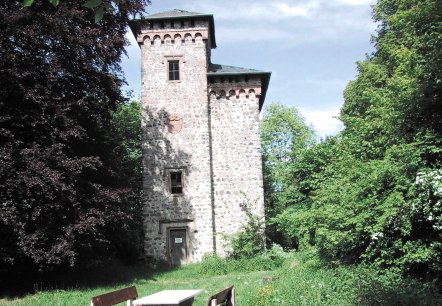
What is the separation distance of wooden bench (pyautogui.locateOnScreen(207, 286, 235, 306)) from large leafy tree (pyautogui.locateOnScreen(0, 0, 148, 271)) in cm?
636

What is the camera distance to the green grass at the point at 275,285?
22.0 feet

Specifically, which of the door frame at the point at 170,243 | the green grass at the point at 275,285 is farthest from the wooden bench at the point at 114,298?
the door frame at the point at 170,243

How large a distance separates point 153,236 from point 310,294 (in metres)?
12.5

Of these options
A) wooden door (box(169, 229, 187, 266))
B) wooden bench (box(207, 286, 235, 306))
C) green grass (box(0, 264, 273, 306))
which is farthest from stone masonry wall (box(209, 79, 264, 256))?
wooden bench (box(207, 286, 235, 306))

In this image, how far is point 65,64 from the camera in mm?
14031

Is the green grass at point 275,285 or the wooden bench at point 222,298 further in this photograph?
the green grass at point 275,285

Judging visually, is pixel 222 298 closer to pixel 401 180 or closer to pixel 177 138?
pixel 401 180

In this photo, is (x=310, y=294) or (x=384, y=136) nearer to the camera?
(x=310, y=294)

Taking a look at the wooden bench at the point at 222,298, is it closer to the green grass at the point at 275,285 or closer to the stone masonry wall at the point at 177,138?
the green grass at the point at 275,285

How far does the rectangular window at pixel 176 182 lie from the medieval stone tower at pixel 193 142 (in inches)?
0.7

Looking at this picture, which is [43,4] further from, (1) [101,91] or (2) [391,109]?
(2) [391,109]

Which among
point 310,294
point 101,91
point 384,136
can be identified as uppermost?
point 101,91

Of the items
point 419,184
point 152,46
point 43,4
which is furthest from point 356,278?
point 152,46

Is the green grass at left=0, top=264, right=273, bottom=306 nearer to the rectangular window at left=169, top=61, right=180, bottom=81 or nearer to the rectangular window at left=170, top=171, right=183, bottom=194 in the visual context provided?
the rectangular window at left=170, top=171, right=183, bottom=194
